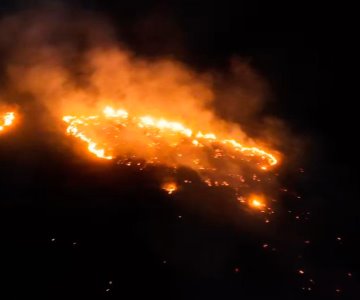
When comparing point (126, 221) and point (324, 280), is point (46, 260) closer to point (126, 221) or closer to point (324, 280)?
point (126, 221)

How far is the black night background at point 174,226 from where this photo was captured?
Answer: 948 centimetres

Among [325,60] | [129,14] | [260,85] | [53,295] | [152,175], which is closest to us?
[53,295]

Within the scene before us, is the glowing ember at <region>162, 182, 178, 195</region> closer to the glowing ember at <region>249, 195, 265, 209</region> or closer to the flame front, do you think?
the flame front

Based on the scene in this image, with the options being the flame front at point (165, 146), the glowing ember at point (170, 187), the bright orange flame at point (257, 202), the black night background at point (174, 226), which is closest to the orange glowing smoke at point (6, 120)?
the black night background at point (174, 226)

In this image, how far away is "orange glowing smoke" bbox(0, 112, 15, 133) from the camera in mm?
13844

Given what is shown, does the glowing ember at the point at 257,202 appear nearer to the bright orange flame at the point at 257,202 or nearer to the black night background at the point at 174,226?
the bright orange flame at the point at 257,202

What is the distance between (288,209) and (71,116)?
26.7 feet

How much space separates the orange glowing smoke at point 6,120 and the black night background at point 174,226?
1.19 feet

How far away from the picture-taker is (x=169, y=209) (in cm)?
1149

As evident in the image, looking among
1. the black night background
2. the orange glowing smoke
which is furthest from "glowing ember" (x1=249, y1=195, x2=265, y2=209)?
the orange glowing smoke

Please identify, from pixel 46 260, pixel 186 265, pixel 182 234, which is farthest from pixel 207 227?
pixel 46 260

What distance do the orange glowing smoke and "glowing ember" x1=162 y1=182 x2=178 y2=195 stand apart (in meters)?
6.03

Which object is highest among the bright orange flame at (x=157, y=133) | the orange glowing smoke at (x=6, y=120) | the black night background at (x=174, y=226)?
the bright orange flame at (x=157, y=133)

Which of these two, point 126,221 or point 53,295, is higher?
point 126,221
